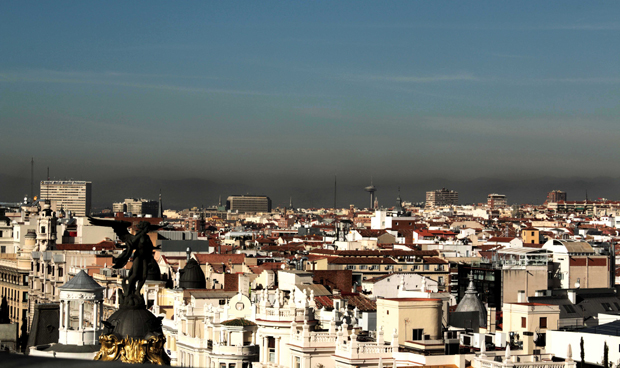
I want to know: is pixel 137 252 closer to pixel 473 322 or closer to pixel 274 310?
pixel 274 310

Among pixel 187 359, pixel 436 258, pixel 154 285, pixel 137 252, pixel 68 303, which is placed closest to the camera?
pixel 137 252

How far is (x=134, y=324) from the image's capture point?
9.33 meters

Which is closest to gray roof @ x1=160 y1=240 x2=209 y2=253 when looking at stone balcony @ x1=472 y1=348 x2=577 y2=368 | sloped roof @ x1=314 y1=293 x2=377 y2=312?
sloped roof @ x1=314 y1=293 x2=377 y2=312

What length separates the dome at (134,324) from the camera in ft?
30.4

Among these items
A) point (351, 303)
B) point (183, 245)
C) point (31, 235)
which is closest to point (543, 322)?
point (351, 303)

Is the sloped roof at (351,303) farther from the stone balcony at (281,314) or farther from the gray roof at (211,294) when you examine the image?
the stone balcony at (281,314)

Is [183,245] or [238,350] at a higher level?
[183,245]

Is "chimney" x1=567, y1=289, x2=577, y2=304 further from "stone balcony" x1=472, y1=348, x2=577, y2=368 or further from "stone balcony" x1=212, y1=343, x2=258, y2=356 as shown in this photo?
"stone balcony" x1=472, y1=348, x2=577, y2=368

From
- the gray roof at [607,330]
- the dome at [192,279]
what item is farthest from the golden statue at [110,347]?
the dome at [192,279]

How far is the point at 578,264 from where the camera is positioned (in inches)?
2375

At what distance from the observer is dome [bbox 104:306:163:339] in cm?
927

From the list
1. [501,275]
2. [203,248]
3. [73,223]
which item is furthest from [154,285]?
[73,223]

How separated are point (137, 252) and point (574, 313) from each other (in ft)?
108

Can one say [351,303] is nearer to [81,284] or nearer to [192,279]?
[192,279]
